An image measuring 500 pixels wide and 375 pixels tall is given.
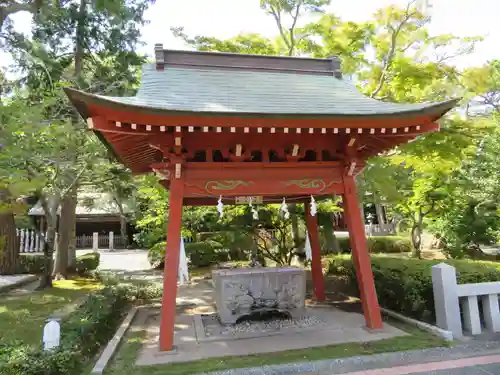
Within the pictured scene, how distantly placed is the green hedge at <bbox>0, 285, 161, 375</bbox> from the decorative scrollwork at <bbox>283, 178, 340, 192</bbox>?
171 inches

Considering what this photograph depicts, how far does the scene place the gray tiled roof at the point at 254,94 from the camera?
6027 mm

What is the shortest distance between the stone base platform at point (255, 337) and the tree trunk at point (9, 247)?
9316 millimetres

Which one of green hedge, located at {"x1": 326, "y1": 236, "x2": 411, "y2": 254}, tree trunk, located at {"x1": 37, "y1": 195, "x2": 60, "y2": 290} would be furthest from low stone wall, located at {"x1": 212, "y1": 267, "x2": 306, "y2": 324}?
green hedge, located at {"x1": 326, "y1": 236, "x2": 411, "y2": 254}

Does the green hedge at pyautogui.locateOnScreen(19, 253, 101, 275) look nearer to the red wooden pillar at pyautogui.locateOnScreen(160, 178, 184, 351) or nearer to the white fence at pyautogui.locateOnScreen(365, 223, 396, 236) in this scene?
the red wooden pillar at pyautogui.locateOnScreen(160, 178, 184, 351)

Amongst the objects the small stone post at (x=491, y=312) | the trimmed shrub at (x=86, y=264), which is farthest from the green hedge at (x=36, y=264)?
the small stone post at (x=491, y=312)

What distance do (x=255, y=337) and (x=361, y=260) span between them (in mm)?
2506

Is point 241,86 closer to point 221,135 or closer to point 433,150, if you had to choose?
point 221,135

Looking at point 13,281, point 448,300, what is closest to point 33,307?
point 13,281

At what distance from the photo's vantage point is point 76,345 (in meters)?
4.94

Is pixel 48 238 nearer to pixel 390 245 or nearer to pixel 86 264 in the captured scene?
pixel 86 264

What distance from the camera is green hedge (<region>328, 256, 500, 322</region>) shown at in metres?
6.83

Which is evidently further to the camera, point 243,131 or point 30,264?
point 30,264

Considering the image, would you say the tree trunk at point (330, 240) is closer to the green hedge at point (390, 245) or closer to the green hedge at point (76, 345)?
the green hedge at point (390, 245)

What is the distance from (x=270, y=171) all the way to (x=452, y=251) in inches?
586
